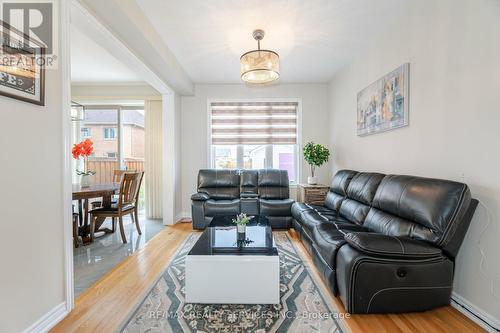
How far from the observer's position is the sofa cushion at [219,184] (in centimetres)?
434

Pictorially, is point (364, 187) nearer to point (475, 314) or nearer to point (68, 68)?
point (475, 314)

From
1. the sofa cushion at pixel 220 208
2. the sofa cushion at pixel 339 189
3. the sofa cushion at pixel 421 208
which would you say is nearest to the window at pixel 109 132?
the sofa cushion at pixel 220 208

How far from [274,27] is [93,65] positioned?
3.06 metres

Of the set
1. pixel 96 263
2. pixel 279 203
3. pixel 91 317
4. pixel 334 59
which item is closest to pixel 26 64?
pixel 91 317

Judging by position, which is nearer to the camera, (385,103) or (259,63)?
(259,63)

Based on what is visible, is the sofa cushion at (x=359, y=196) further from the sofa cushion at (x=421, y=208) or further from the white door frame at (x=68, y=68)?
the white door frame at (x=68, y=68)

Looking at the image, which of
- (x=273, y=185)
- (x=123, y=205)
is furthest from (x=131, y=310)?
(x=273, y=185)

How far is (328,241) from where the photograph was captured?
205 centimetres

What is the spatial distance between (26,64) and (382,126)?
11.1 ft

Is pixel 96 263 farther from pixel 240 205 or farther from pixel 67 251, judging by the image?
pixel 240 205

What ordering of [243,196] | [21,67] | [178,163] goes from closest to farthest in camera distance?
1. [21,67]
2. [243,196]
3. [178,163]

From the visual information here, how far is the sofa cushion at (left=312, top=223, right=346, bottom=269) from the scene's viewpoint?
1.94 m

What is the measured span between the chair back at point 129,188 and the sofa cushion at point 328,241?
262 cm

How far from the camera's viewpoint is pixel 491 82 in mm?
1655
